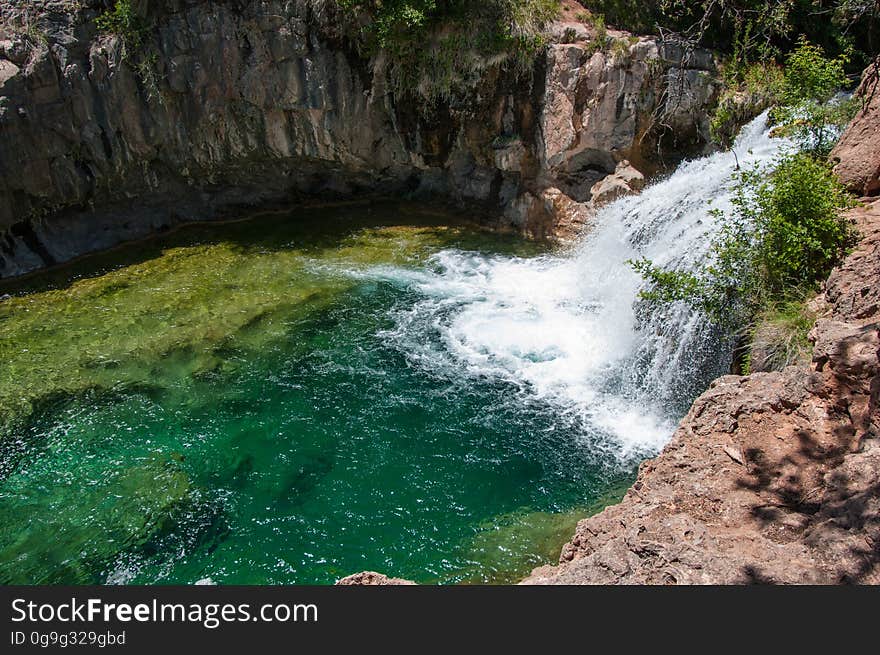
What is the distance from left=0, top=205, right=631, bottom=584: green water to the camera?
6.39 meters

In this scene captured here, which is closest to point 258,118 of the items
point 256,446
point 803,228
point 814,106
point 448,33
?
point 448,33

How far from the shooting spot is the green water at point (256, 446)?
21.0 feet

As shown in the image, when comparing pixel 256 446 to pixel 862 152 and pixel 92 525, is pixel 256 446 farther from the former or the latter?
pixel 862 152

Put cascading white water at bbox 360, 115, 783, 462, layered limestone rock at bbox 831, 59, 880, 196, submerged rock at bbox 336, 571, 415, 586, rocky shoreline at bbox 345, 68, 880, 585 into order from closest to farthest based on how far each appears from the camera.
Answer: rocky shoreline at bbox 345, 68, 880, 585
submerged rock at bbox 336, 571, 415, 586
layered limestone rock at bbox 831, 59, 880, 196
cascading white water at bbox 360, 115, 783, 462

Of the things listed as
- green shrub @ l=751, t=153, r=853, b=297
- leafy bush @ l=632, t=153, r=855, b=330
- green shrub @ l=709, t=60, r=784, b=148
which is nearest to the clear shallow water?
green shrub @ l=709, t=60, r=784, b=148

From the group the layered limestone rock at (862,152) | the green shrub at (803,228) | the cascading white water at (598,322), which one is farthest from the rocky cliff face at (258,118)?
the green shrub at (803,228)

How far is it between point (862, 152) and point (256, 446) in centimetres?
772

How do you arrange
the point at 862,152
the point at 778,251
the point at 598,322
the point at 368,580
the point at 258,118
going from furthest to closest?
the point at 258,118 → the point at 598,322 → the point at 862,152 → the point at 778,251 → the point at 368,580

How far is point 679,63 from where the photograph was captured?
1195cm

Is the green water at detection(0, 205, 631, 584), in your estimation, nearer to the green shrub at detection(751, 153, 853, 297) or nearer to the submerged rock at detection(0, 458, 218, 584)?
the submerged rock at detection(0, 458, 218, 584)

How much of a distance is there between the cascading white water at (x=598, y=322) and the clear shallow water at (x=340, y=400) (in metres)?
0.03

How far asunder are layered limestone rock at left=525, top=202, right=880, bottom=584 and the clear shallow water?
74.2 inches

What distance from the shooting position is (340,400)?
8.67m

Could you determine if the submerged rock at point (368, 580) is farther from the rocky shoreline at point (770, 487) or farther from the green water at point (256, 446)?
the green water at point (256, 446)
